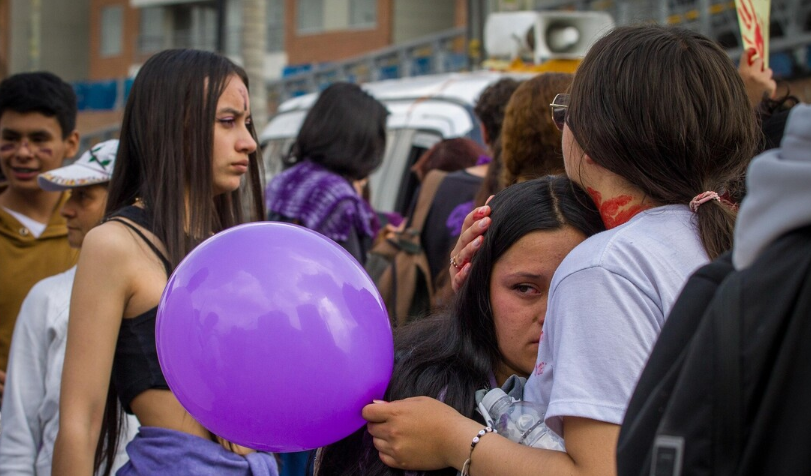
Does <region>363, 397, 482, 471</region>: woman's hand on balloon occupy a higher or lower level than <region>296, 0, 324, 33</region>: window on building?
lower

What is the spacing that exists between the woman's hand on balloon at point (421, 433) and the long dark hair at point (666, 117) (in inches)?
22.0

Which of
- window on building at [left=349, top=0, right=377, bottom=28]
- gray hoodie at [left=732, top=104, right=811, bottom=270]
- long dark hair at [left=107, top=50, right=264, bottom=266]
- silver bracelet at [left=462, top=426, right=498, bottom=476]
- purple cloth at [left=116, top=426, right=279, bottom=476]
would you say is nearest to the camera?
gray hoodie at [left=732, top=104, right=811, bottom=270]

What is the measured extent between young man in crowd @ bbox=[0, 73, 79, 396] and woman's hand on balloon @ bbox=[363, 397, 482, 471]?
97.1 inches

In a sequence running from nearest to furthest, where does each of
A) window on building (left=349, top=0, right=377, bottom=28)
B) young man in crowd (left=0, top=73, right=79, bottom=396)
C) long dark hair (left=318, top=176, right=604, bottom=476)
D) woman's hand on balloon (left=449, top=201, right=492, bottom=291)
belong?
long dark hair (left=318, top=176, right=604, bottom=476), woman's hand on balloon (left=449, top=201, right=492, bottom=291), young man in crowd (left=0, top=73, right=79, bottom=396), window on building (left=349, top=0, right=377, bottom=28)

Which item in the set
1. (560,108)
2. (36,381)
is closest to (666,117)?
(560,108)

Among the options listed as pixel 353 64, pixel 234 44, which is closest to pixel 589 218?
pixel 353 64

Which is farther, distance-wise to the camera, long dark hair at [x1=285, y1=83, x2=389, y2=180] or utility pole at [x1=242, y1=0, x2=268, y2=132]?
utility pole at [x1=242, y1=0, x2=268, y2=132]

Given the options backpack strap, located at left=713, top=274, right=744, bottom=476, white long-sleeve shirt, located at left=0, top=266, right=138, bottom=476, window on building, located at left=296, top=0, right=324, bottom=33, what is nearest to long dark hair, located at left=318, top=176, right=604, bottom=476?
backpack strap, located at left=713, top=274, right=744, bottom=476

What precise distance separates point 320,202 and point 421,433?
270 centimetres

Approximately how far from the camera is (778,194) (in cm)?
106

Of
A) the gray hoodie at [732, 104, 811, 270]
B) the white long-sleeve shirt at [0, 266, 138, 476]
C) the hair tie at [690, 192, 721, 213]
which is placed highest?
the gray hoodie at [732, 104, 811, 270]

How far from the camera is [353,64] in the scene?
2109 centimetres

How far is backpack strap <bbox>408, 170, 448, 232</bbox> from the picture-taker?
452 cm

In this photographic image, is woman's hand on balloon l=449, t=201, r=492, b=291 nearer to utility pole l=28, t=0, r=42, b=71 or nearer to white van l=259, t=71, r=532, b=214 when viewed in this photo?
white van l=259, t=71, r=532, b=214
